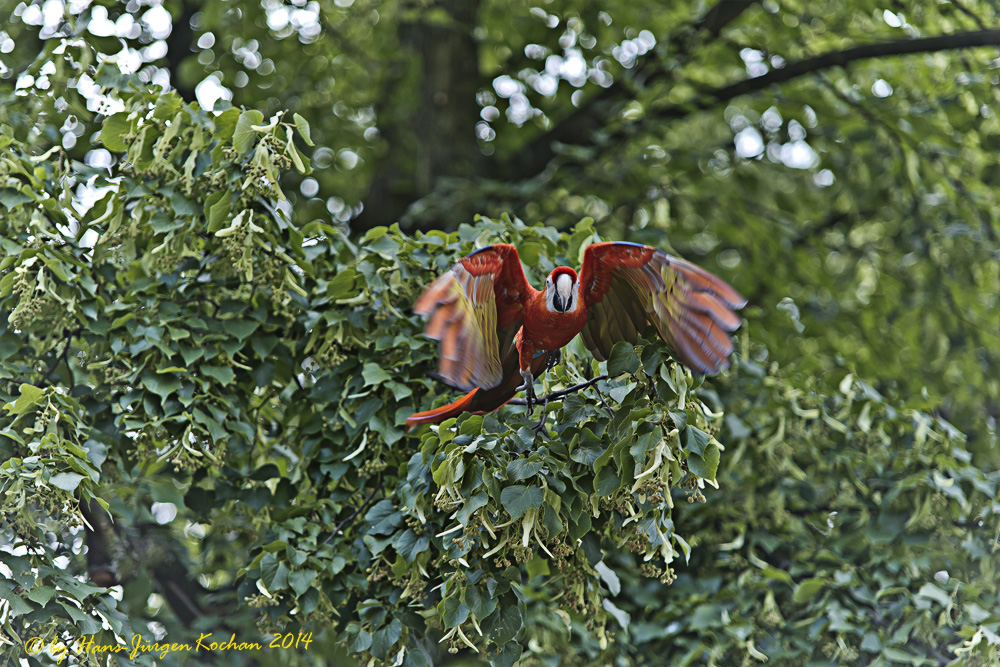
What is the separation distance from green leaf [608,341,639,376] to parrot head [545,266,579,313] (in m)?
0.20

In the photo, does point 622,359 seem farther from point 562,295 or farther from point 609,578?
point 609,578

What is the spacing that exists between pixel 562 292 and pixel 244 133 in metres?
1.41

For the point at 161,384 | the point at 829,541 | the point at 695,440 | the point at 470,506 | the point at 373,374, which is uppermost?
the point at 695,440

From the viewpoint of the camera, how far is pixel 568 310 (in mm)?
2736

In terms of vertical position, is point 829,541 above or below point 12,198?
below

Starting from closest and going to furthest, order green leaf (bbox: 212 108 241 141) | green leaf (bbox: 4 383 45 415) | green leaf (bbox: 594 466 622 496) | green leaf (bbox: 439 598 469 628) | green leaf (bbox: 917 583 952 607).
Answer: green leaf (bbox: 594 466 622 496)
green leaf (bbox: 439 598 469 628)
green leaf (bbox: 4 383 45 415)
green leaf (bbox: 212 108 241 141)
green leaf (bbox: 917 583 952 607)

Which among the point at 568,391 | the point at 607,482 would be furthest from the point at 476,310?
the point at 607,482

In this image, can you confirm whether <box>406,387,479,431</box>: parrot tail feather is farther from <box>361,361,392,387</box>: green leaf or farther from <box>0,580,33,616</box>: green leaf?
<box>0,580,33,616</box>: green leaf

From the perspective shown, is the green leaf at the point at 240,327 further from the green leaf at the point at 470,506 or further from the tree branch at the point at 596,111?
the tree branch at the point at 596,111

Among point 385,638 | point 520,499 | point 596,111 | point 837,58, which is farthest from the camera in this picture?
point 596,111

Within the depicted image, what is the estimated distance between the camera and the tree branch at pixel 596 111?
5590 mm

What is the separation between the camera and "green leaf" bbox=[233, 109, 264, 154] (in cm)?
315

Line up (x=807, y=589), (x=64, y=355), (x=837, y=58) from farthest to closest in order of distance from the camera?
(x=837, y=58), (x=807, y=589), (x=64, y=355)

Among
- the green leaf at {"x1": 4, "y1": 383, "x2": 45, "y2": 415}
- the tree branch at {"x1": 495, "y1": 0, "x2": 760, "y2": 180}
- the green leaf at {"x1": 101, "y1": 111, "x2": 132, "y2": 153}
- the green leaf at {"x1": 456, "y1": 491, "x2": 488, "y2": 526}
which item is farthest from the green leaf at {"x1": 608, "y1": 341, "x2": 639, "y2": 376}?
the tree branch at {"x1": 495, "y1": 0, "x2": 760, "y2": 180}
